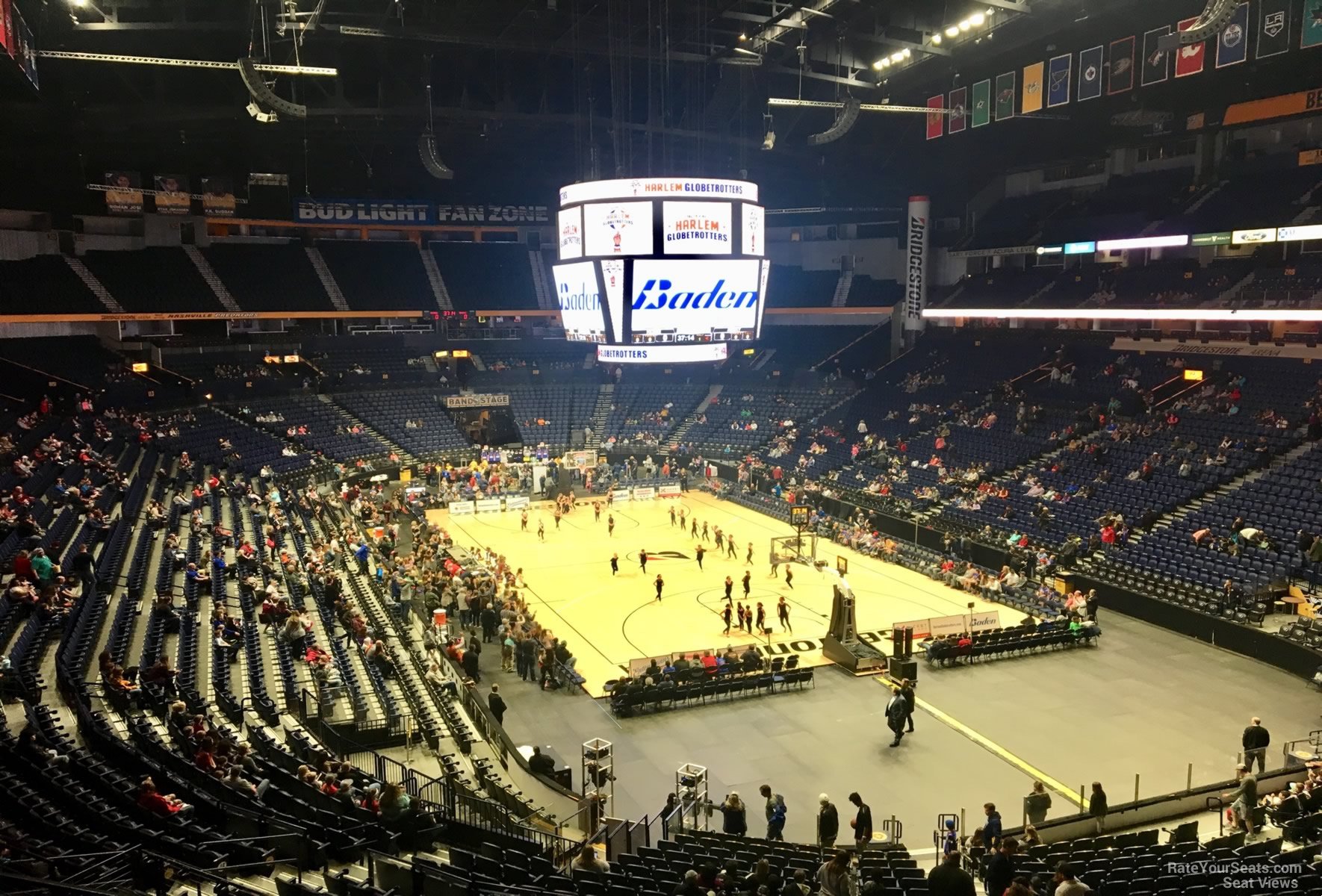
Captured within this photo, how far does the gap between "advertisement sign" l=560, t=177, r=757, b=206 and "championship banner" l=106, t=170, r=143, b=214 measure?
3025 cm

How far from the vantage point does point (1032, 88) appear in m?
31.4

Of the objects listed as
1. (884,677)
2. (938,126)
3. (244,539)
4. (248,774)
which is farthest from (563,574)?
(938,126)

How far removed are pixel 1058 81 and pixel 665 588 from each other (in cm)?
2093

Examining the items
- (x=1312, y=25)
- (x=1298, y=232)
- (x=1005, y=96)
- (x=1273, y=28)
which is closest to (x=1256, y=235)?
(x=1298, y=232)

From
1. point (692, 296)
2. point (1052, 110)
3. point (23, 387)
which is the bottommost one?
point (23, 387)

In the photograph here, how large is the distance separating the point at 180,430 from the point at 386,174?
1851 cm

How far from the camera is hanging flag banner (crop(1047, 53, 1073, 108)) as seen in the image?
99.3ft

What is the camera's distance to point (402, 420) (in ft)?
159

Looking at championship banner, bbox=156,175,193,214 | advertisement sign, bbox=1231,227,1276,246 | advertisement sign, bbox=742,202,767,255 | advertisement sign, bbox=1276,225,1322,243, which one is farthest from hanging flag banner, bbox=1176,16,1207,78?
championship banner, bbox=156,175,193,214

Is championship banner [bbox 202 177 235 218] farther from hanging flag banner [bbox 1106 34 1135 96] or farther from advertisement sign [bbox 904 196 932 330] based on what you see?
hanging flag banner [bbox 1106 34 1135 96]

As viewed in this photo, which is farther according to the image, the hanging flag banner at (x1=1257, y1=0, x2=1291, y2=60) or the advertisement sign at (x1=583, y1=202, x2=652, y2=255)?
the advertisement sign at (x1=583, y1=202, x2=652, y2=255)

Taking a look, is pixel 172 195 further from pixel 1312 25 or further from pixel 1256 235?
pixel 1256 235

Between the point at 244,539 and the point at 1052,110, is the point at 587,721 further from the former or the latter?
the point at 1052,110

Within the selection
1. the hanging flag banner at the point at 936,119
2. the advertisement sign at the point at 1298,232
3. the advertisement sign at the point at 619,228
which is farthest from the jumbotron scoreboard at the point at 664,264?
the advertisement sign at the point at 1298,232
